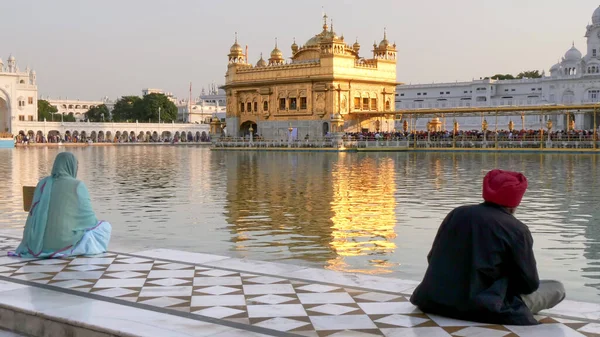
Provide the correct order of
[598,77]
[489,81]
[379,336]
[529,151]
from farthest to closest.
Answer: [489,81], [598,77], [529,151], [379,336]

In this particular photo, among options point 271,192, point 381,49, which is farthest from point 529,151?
point 271,192

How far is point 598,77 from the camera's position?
3103 inches

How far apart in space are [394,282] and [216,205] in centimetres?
812

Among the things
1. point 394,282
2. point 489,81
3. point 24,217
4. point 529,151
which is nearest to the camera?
point 394,282

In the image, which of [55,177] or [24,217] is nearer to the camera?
[55,177]

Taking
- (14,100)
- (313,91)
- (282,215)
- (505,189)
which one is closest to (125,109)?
(14,100)

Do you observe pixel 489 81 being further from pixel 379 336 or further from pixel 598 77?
pixel 379 336

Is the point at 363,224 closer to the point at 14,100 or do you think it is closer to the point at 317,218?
the point at 317,218

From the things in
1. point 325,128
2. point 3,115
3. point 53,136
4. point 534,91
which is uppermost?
point 534,91

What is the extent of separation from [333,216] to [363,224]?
102 cm

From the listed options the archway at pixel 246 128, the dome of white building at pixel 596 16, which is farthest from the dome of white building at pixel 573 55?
the archway at pixel 246 128

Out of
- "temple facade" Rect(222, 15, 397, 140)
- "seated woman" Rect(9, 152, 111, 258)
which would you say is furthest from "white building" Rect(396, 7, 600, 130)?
"seated woman" Rect(9, 152, 111, 258)

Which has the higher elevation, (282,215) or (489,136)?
(489,136)

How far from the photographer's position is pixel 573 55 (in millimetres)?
83000
